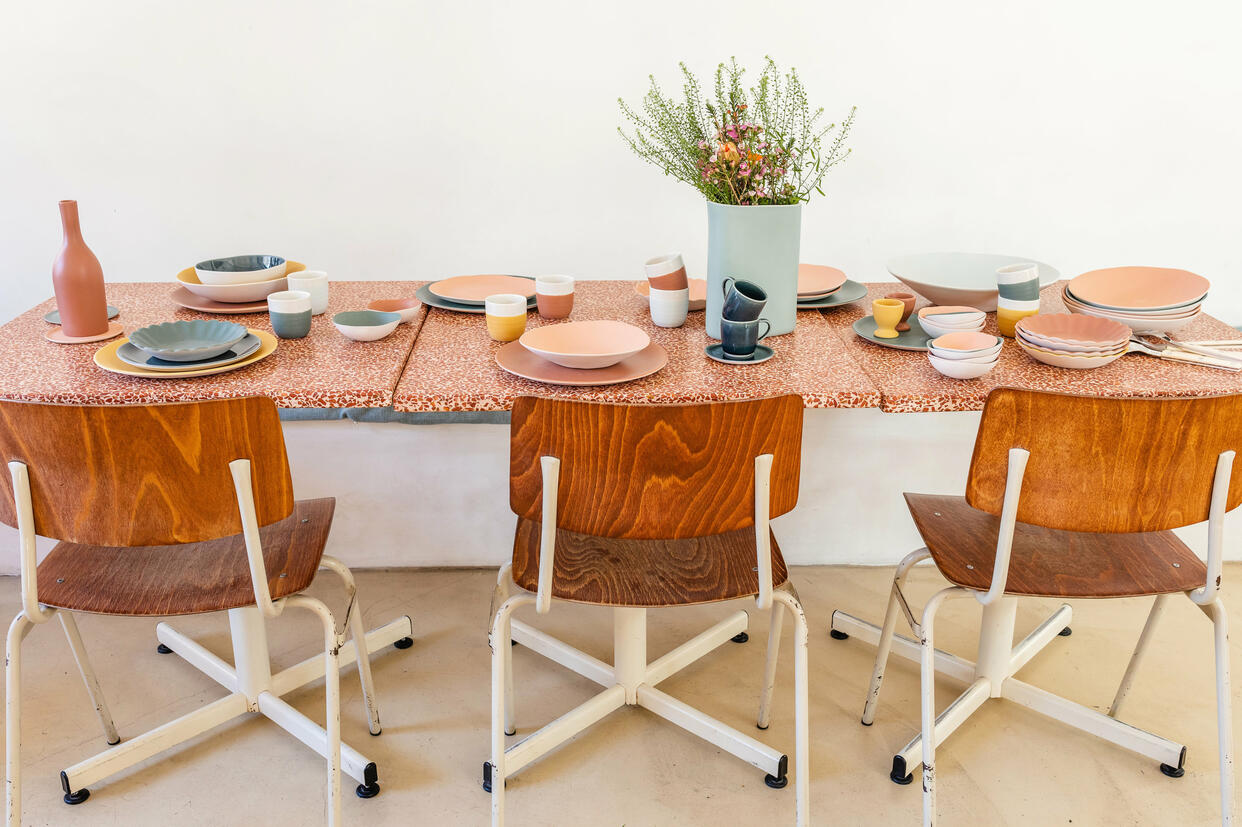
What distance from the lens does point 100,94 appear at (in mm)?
2441

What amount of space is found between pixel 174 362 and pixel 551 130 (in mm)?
1252

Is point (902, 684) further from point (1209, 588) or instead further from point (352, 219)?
point (352, 219)

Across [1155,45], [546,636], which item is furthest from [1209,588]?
[1155,45]

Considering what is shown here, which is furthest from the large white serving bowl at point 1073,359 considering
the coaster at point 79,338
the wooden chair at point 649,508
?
the coaster at point 79,338

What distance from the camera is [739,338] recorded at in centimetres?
164

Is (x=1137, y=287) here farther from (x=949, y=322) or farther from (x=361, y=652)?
(x=361, y=652)

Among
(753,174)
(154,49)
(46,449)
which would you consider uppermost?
(154,49)

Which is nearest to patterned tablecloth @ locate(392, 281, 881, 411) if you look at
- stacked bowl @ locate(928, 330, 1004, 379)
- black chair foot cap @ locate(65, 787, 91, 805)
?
stacked bowl @ locate(928, 330, 1004, 379)

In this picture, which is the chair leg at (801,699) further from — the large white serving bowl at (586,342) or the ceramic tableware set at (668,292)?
the ceramic tableware set at (668,292)

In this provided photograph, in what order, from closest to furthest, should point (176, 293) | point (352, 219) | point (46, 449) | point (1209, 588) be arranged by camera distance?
point (46, 449) → point (1209, 588) → point (176, 293) → point (352, 219)

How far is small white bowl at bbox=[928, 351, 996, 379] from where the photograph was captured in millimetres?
1552

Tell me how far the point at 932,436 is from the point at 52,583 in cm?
195

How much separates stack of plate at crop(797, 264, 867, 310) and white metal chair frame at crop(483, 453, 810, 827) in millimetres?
600

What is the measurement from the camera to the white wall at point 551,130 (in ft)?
8.00
